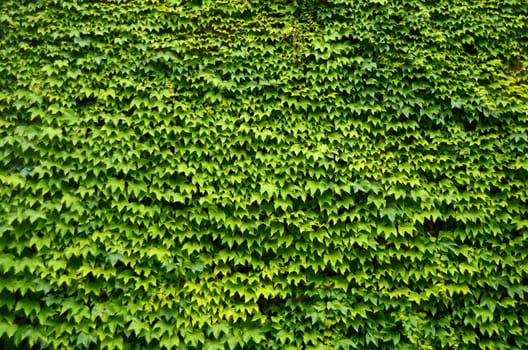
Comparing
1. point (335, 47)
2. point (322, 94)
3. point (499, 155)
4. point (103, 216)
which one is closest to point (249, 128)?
point (322, 94)

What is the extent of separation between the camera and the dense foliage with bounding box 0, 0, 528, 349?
3986 millimetres

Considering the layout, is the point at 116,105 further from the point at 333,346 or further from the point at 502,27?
the point at 502,27

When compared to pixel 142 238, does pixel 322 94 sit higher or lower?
higher

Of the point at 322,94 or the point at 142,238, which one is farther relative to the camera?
the point at 322,94

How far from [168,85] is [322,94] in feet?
6.28

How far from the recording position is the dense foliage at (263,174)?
3.99m

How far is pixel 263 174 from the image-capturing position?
14.2 feet

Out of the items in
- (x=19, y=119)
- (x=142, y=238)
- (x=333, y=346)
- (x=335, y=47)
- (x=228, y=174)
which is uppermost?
(x=335, y=47)

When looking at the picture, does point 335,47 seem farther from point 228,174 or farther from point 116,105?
point 116,105

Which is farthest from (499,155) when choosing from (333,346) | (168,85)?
(168,85)

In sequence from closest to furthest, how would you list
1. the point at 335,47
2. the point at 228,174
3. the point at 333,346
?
the point at 333,346, the point at 228,174, the point at 335,47

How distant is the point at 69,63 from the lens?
4.53 m

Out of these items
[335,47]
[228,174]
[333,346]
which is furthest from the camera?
[335,47]

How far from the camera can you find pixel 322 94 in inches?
181
